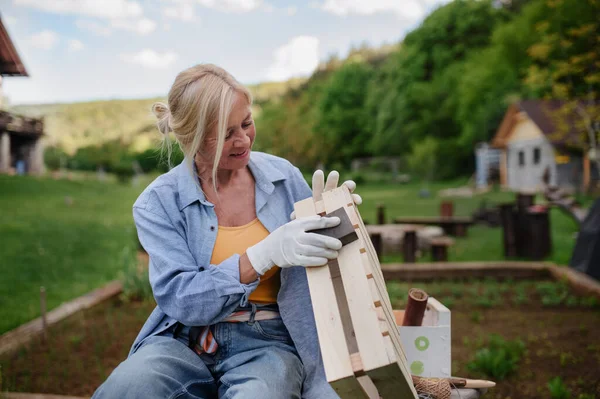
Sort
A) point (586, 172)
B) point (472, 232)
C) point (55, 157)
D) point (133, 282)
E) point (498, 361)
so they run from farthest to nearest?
point (586, 172), point (472, 232), point (55, 157), point (133, 282), point (498, 361)

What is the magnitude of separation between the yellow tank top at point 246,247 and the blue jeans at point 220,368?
3.9 inches

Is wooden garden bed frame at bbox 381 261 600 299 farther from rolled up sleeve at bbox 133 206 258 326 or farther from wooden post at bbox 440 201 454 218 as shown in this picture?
rolled up sleeve at bbox 133 206 258 326

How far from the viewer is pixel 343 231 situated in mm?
1416

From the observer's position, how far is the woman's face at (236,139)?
1.80 meters

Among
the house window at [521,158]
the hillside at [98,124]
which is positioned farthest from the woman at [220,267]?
the house window at [521,158]

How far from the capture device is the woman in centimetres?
157

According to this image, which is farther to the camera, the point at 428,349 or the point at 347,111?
the point at 347,111

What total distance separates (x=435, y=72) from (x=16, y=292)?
109 feet

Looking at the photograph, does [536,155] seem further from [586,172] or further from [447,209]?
[447,209]

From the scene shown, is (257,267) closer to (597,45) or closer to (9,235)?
(9,235)

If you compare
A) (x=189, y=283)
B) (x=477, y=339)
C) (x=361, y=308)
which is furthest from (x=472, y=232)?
(x=361, y=308)

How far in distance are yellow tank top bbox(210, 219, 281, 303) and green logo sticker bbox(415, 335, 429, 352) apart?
552 millimetres

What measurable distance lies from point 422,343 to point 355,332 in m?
0.76

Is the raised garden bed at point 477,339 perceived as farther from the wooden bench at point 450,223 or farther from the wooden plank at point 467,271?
the wooden bench at point 450,223
